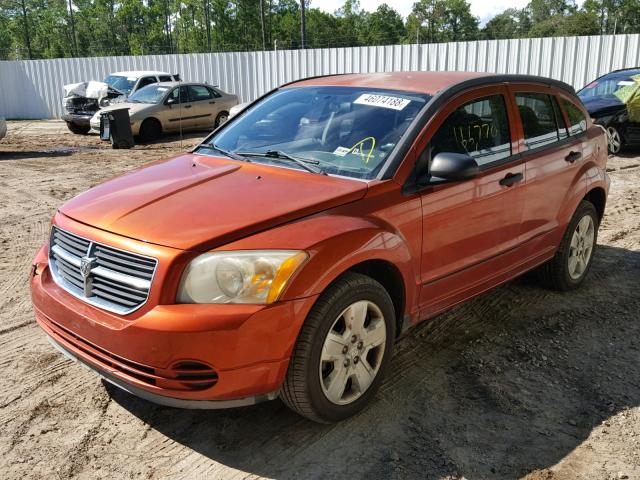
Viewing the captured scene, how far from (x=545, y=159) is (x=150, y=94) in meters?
13.8

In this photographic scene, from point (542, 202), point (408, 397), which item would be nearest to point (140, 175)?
point (408, 397)

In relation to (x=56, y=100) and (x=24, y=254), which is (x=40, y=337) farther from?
(x=56, y=100)

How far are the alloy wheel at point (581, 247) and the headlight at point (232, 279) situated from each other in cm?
315

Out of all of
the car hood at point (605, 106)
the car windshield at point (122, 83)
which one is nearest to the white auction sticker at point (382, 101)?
the car hood at point (605, 106)

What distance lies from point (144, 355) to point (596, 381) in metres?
2.66

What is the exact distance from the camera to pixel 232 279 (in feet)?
9.11

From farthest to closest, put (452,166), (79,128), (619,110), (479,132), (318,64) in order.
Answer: (318,64), (79,128), (619,110), (479,132), (452,166)

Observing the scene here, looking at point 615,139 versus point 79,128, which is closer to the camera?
point 615,139

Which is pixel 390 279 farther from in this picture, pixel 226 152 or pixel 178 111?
pixel 178 111

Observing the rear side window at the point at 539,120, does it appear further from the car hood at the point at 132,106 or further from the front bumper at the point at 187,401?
the car hood at the point at 132,106

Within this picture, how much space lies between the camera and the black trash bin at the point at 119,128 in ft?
48.1

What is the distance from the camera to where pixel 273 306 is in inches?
109

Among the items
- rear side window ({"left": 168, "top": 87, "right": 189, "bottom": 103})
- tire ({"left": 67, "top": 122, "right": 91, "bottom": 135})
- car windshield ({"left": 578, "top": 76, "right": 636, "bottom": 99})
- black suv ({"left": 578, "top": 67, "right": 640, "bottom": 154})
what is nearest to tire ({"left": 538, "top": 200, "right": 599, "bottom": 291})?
black suv ({"left": 578, "top": 67, "right": 640, "bottom": 154})

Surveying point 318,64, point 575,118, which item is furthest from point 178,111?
point 575,118
